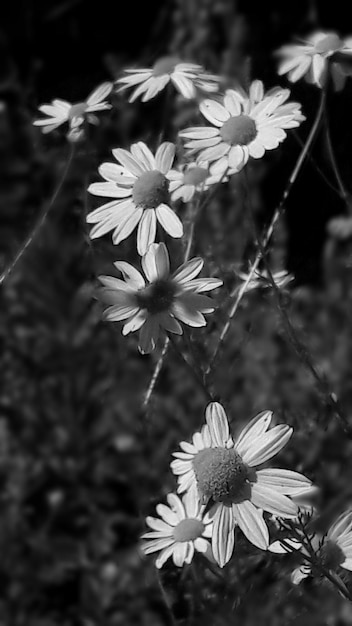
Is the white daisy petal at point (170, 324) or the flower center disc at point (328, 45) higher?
the flower center disc at point (328, 45)

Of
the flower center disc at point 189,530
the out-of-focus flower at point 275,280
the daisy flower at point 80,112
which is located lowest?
the flower center disc at point 189,530

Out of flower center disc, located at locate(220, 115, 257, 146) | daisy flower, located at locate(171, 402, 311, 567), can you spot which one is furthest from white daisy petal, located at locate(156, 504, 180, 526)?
flower center disc, located at locate(220, 115, 257, 146)

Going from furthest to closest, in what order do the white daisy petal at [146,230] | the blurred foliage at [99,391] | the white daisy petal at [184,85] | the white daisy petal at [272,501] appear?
1. the blurred foliage at [99,391]
2. the white daisy petal at [184,85]
3. the white daisy petal at [146,230]
4. the white daisy petal at [272,501]

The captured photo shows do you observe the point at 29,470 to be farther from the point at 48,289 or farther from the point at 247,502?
the point at 247,502

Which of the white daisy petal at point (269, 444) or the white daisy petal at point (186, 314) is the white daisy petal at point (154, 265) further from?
the white daisy petal at point (269, 444)

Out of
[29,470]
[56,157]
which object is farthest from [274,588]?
[56,157]

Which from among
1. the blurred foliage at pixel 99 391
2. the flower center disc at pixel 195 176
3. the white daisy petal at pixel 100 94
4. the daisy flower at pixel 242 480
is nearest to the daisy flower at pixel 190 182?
the flower center disc at pixel 195 176
